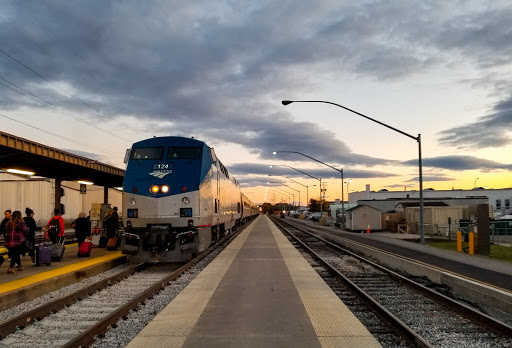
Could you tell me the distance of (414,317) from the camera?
26.1 feet

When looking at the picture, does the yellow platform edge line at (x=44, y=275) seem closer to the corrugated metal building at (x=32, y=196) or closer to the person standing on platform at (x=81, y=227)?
the person standing on platform at (x=81, y=227)

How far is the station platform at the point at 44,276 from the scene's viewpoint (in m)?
8.90

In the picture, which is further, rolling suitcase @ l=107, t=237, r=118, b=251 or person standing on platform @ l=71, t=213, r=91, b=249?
rolling suitcase @ l=107, t=237, r=118, b=251

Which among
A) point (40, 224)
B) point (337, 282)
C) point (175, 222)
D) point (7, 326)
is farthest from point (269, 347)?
point (40, 224)

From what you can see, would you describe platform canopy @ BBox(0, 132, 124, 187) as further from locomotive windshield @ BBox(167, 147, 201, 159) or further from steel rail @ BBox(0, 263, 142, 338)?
steel rail @ BBox(0, 263, 142, 338)

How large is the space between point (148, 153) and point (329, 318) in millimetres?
9412

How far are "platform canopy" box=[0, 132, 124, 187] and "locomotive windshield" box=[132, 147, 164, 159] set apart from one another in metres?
7.93

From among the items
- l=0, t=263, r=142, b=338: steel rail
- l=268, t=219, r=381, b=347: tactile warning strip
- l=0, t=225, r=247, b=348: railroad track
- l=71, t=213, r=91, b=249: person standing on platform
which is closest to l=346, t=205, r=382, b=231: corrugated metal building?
l=71, t=213, r=91, b=249: person standing on platform

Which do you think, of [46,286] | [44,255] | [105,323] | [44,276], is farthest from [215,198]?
[105,323]

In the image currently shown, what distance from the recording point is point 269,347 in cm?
577

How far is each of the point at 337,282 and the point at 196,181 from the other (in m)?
5.37

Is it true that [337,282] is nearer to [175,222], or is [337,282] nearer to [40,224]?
[175,222]

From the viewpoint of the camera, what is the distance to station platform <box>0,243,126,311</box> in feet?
29.2

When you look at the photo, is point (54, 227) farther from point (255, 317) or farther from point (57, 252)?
point (255, 317)
